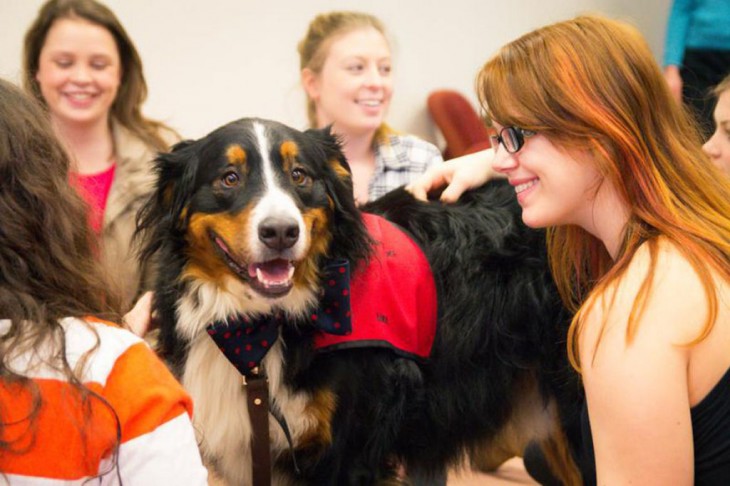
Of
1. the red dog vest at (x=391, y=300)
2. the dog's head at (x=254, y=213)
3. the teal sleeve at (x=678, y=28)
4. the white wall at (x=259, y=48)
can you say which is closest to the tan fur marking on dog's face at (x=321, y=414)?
the red dog vest at (x=391, y=300)

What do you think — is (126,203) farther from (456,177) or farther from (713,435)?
(713,435)

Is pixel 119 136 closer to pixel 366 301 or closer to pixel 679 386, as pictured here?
pixel 366 301

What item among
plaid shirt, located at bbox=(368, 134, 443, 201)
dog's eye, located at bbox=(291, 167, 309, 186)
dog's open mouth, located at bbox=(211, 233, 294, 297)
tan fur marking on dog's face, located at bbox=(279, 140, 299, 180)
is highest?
tan fur marking on dog's face, located at bbox=(279, 140, 299, 180)

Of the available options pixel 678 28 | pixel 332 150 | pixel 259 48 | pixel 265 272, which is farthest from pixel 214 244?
pixel 678 28

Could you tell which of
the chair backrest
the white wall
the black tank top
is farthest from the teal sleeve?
the black tank top

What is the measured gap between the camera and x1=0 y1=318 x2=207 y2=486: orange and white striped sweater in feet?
3.02

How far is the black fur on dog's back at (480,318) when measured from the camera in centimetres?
191

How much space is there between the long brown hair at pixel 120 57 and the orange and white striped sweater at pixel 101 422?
1.71 m

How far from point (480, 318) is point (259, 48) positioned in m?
2.19

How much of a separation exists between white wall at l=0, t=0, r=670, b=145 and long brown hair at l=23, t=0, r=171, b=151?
0.57 metres

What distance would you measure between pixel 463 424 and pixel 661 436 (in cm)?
82

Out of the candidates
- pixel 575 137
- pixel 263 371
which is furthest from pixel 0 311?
pixel 575 137

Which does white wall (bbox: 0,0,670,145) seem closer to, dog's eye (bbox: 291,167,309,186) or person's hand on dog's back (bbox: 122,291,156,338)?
person's hand on dog's back (bbox: 122,291,156,338)

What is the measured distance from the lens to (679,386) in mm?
1199
